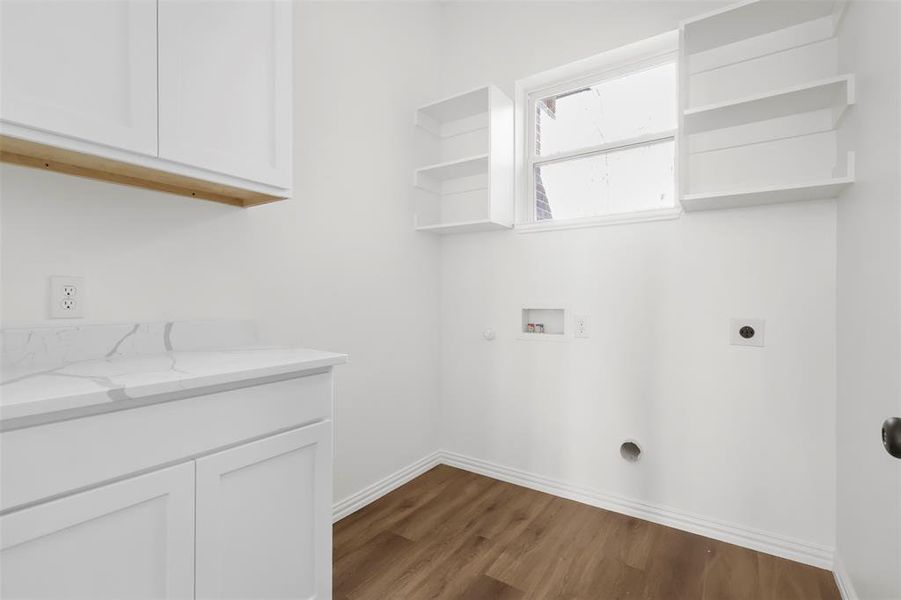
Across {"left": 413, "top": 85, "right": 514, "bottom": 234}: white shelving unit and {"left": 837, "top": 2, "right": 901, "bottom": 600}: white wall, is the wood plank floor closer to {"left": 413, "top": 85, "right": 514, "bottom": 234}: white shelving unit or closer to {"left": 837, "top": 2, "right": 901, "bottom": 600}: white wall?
{"left": 837, "top": 2, "right": 901, "bottom": 600}: white wall

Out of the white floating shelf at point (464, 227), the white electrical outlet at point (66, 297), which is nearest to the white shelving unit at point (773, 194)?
the white floating shelf at point (464, 227)

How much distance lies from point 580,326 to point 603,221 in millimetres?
548

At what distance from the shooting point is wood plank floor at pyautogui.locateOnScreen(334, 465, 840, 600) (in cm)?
154

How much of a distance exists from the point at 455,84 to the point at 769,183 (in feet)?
6.03

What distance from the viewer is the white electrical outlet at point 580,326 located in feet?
7.16

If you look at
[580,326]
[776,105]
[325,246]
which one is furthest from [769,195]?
[325,246]

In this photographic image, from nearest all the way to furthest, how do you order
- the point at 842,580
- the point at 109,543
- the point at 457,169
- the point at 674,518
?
the point at 109,543, the point at 842,580, the point at 674,518, the point at 457,169

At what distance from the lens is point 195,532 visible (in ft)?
3.30

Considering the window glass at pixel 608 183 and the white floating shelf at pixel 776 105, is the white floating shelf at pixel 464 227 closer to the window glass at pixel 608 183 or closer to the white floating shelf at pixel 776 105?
the window glass at pixel 608 183

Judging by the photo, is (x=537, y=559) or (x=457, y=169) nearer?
(x=537, y=559)

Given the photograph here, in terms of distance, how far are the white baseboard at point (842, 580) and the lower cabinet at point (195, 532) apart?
1.75 metres

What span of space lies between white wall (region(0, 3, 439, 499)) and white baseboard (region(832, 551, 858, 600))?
1.90m

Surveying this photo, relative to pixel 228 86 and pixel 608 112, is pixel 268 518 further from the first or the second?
pixel 608 112

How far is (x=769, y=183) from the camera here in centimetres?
174
